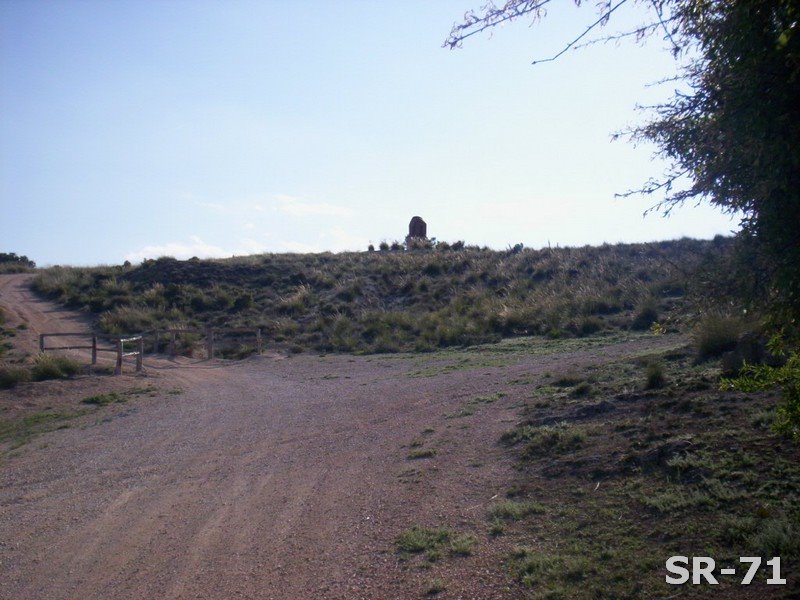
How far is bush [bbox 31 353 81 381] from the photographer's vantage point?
21.4m

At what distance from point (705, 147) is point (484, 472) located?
4828 mm

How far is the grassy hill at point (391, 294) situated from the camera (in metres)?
30.2

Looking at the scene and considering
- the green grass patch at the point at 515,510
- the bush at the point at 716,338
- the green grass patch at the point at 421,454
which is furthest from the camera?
the bush at the point at 716,338

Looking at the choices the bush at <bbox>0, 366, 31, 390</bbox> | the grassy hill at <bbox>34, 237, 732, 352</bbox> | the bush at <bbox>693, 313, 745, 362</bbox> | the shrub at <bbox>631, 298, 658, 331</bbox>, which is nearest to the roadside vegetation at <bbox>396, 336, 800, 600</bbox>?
the bush at <bbox>693, 313, 745, 362</bbox>

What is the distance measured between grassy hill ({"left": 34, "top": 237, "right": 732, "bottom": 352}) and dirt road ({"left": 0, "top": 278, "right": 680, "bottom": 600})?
1341 cm

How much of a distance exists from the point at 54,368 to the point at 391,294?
69.6 feet

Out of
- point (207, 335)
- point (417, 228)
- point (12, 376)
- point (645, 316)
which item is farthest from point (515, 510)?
point (417, 228)

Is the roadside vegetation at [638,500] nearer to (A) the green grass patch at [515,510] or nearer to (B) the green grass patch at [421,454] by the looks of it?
(A) the green grass patch at [515,510]

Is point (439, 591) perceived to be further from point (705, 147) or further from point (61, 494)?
point (61, 494)

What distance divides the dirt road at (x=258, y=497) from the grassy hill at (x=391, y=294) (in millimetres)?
13410

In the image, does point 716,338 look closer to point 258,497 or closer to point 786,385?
point 786,385

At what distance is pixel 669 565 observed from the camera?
5.79 metres

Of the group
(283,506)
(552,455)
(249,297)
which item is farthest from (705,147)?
(249,297)

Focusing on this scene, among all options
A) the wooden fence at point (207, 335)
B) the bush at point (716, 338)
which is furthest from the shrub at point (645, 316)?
the wooden fence at point (207, 335)
